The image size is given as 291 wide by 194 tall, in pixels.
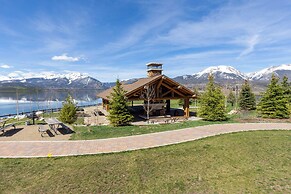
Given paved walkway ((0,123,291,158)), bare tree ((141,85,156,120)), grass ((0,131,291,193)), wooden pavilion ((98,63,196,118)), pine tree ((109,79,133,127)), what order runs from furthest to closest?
wooden pavilion ((98,63,196,118))
bare tree ((141,85,156,120))
pine tree ((109,79,133,127))
paved walkway ((0,123,291,158))
grass ((0,131,291,193))

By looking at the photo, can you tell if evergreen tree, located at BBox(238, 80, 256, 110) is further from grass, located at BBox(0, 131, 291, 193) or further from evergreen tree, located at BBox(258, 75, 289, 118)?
grass, located at BBox(0, 131, 291, 193)

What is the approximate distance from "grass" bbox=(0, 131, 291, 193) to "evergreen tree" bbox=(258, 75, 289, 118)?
11695 millimetres

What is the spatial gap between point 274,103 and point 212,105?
6.91m

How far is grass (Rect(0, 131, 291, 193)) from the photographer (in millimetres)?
5723

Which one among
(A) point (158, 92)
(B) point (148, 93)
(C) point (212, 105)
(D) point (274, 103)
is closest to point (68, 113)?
(B) point (148, 93)

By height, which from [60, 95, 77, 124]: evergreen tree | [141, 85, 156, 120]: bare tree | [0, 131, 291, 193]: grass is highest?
[141, 85, 156, 120]: bare tree

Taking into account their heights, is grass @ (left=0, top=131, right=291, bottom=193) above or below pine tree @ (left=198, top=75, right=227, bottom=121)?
below

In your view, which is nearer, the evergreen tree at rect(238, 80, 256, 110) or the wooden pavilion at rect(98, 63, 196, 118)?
the wooden pavilion at rect(98, 63, 196, 118)

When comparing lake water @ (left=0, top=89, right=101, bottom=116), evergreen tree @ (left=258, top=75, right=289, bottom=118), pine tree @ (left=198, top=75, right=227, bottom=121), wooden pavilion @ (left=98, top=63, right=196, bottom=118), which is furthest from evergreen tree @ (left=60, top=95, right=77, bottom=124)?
evergreen tree @ (left=258, top=75, right=289, bottom=118)

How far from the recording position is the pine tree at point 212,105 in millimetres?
17062

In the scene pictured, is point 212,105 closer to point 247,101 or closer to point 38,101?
point 247,101

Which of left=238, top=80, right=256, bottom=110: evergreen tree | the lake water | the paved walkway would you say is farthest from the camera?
the lake water

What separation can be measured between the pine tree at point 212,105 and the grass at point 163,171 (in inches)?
314

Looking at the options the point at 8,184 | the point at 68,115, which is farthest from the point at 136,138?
the point at 68,115
